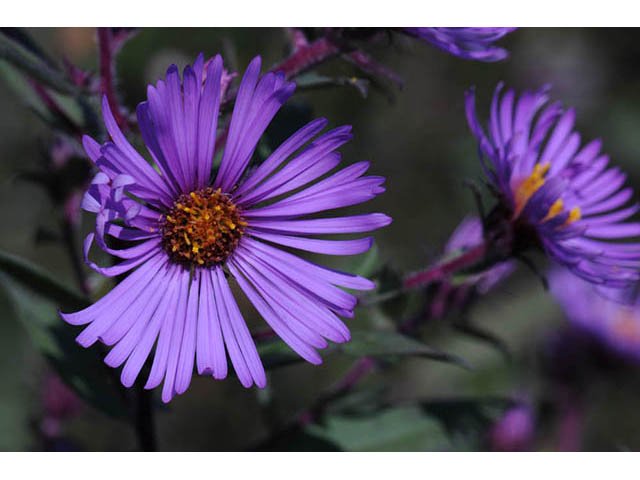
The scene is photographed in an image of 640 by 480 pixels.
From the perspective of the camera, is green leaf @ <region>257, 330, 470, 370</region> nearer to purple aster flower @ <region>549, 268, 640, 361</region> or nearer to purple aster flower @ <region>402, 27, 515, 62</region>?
purple aster flower @ <region>402, 27, 515, 62</region>

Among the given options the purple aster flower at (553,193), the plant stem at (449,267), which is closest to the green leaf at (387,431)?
the plant stem at (449,267)

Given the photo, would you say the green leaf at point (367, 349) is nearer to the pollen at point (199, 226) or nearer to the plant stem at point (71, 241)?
the pollen at point (199, 226)

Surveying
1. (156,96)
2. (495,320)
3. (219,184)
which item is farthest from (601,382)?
(156,96)

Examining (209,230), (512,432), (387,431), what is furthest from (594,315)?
(209,230)

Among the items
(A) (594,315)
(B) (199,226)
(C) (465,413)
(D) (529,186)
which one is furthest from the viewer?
(A) (594,315)

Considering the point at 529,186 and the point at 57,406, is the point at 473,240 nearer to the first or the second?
the point at 529,186
